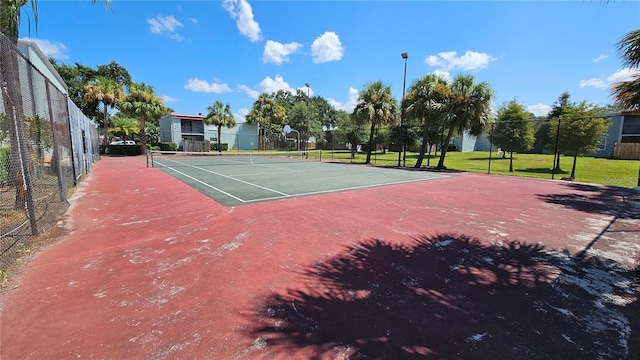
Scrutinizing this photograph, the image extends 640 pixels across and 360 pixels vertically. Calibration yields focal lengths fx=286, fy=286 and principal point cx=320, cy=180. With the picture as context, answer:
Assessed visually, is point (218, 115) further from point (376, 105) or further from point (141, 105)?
point (376, 105)

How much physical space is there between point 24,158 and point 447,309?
695cm

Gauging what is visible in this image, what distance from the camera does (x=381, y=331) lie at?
2.79 metres

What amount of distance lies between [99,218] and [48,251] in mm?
2102

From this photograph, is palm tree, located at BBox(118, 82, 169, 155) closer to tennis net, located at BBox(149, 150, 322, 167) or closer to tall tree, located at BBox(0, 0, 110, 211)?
tennis net, located at BBox(149, 150, 322, 167)

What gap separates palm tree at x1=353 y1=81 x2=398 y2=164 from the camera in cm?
2408

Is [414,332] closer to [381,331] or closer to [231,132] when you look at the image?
[381,331]

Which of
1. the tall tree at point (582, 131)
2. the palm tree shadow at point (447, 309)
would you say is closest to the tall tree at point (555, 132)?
the tall tree at point (582, 131)

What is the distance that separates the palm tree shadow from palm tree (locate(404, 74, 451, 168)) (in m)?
17.2

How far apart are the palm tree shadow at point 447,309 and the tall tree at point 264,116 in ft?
154

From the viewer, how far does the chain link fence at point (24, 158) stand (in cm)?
475

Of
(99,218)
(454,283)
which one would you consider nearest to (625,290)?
(454,283)

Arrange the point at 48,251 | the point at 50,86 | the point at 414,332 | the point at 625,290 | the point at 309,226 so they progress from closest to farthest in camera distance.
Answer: the point at 414,332 < the point at 625,290 < the point at 48,251 < the point at 309,226 < the point at 50,86

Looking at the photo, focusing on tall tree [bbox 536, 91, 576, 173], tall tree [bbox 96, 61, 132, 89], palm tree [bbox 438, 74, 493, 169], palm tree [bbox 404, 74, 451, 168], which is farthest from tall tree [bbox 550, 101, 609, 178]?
tall tree [bbox 96, 61, 132, 89]

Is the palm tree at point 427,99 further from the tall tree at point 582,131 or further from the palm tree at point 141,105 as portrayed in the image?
the palm tree at point 141,105
